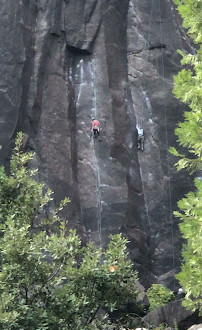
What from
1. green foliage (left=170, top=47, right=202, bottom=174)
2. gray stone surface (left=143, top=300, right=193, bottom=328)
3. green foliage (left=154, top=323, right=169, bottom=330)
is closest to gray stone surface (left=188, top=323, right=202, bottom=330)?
gray stone surface (left=143, top=300, right=193, bottom=328)

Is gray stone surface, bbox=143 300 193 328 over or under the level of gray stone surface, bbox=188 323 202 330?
over

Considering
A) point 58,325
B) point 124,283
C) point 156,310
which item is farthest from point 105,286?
point 156,310

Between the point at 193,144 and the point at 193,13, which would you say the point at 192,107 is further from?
the point at 193,13

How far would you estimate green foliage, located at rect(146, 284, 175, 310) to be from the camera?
21375 millimetres

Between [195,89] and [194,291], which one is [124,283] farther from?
[195,89]

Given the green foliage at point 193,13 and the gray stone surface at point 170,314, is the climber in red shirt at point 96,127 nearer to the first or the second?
the gray stone surface at point 170,314

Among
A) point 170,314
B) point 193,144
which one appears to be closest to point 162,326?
point 170,314

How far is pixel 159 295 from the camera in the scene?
21828 mm

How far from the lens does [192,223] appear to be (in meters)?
8.20

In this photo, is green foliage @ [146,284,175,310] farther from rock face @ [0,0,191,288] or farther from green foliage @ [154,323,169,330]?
green foliage @ [154,323,169,330]

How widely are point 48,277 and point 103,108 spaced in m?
→ 16.3

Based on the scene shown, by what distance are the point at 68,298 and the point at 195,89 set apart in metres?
3.95

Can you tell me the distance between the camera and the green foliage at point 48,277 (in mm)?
7605

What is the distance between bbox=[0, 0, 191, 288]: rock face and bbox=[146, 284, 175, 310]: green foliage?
0.72m
